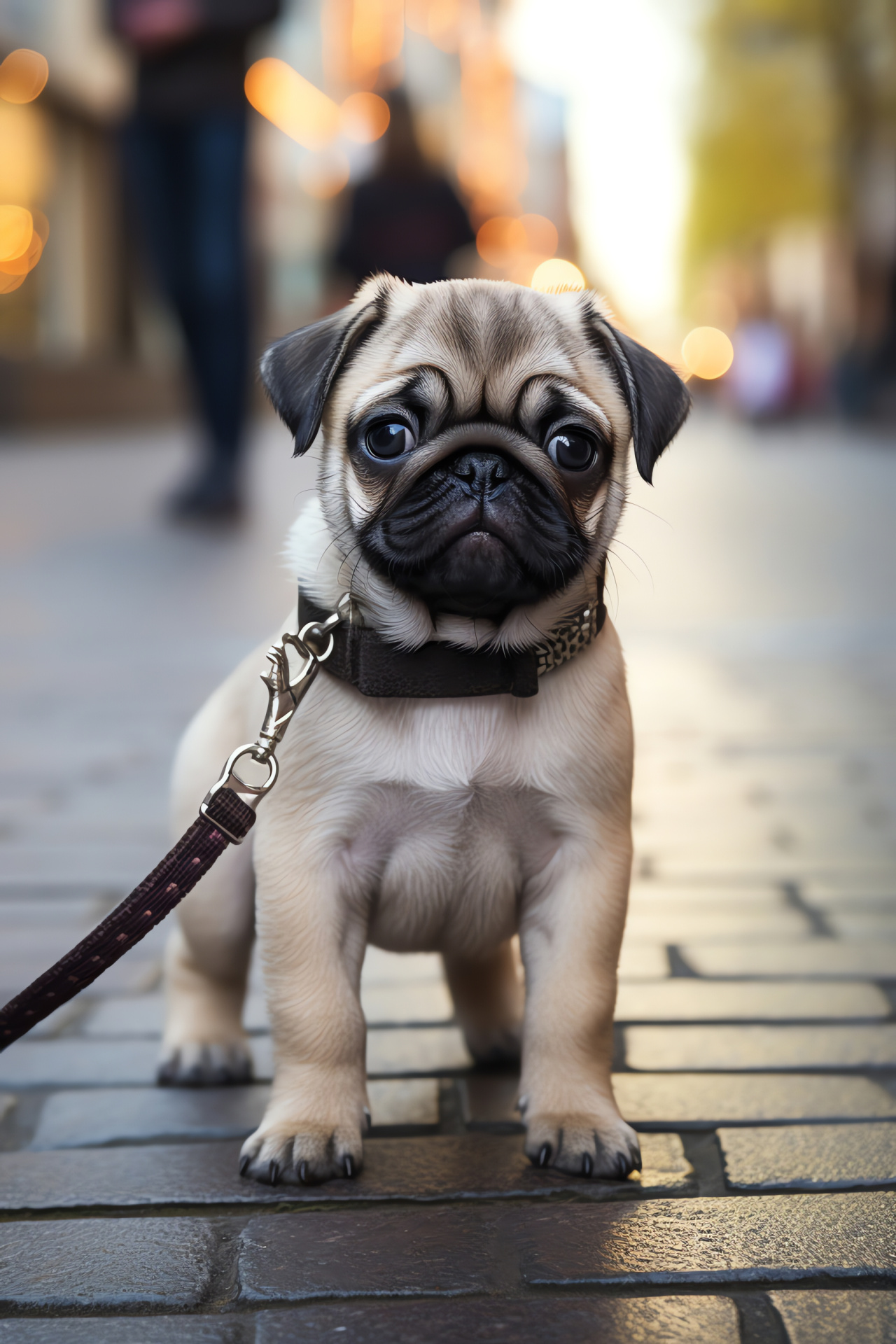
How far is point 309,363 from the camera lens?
6.98 ft

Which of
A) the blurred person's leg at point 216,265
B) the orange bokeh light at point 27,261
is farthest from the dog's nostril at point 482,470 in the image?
the orange bokeh light at point 27,261

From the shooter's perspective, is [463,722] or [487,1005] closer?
[463,722]

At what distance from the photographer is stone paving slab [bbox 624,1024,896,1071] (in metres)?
2.42

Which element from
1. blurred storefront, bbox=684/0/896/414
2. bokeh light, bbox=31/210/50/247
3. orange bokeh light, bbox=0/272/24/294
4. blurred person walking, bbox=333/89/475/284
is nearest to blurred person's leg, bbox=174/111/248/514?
blurred person walking, bbox=333/89/475/284

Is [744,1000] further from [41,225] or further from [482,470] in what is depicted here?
[41,225]

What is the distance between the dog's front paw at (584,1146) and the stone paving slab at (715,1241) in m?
0.09

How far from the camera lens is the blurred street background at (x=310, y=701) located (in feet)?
6.94

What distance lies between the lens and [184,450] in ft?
57.8

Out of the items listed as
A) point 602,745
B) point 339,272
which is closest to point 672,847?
point 602,745

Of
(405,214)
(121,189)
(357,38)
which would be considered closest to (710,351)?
(357,38)

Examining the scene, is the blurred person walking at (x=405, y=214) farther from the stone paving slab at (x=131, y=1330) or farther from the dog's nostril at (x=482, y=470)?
the stone paving slab at (x=131, y=1330)

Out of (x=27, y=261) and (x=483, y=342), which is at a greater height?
(x=27, y=261)

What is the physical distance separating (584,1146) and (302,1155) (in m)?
0.40

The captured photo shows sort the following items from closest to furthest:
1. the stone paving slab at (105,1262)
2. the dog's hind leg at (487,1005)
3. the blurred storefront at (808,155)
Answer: the stone paving slab at (105,1262), the dog's hind leg at (487,1005), the blurred storefront at (808,155)
